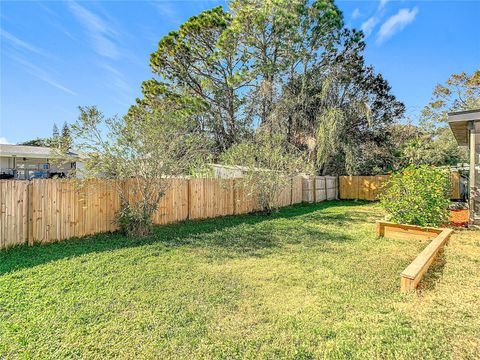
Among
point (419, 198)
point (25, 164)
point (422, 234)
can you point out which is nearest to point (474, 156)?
point (419, 198)

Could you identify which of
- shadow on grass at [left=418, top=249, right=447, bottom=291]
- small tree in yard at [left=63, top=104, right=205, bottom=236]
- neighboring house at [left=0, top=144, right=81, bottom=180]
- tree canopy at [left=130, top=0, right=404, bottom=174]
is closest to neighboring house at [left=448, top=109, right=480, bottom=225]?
shadow on grass at [left=418, top=249, right=447, bottom=291]

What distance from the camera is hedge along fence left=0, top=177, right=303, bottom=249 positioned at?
5.01 metres

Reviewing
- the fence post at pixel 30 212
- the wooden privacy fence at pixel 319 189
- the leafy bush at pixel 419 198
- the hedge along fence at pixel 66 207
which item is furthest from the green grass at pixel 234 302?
the wooden privacy fence at pixel 319 189

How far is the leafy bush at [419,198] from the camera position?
5.95 metres

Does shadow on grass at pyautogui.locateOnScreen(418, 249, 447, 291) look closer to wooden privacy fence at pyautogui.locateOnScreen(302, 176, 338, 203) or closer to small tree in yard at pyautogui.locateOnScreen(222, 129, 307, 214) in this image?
small tree in yard at pyautogui.locateOnScreen(222, 129, 307, 214)

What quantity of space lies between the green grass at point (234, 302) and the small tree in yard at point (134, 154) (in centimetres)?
112

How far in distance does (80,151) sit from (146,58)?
43.7 feet

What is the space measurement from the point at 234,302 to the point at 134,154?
13.9ft

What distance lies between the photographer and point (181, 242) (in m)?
5.84

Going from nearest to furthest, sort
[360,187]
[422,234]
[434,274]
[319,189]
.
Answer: [434,274] < [422,234] < [319,189] < [360,187]

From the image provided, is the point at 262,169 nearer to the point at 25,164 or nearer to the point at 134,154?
the point at 134,154

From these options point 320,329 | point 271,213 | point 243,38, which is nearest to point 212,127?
point 243,38

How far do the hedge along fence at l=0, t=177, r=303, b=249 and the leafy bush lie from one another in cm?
540

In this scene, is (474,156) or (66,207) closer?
(66,207)
